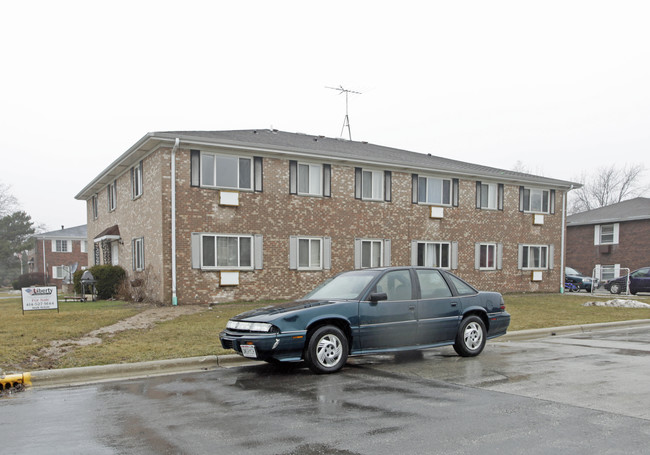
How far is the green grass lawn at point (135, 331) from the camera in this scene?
8484mm

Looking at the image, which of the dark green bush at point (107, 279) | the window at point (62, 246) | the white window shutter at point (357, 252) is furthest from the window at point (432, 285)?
the window at point (62, 246)

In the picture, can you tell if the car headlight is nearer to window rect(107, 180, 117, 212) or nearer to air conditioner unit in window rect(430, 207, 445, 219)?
air conditioner unit in window rect(430, 207, 445, 219)

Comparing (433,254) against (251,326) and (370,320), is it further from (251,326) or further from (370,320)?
(251,326)

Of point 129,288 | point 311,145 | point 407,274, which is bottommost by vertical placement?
point 129,288

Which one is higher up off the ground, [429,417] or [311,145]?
[311,145]

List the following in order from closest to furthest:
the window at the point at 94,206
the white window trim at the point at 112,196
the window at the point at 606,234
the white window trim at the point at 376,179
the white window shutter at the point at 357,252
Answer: the white window shutter at the point at 357,252, the white window trim at the point at 376,179, the white window trim at the point at 112,196, the window at the point at 94,206, the window at the point at 606,234

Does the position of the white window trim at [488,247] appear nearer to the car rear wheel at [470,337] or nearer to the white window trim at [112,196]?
the car rear wheel at [470,337]

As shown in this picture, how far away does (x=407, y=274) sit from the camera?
8.66 m

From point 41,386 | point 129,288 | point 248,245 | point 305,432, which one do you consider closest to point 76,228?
point 129,288

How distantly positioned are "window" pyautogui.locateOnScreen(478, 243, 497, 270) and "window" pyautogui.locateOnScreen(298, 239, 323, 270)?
26.8 ft

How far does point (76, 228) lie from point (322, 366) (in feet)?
183

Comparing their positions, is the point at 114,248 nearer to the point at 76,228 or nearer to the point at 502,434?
the point at 502,434

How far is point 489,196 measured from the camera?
24.9 m

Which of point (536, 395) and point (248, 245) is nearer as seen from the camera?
point (536, 395)
